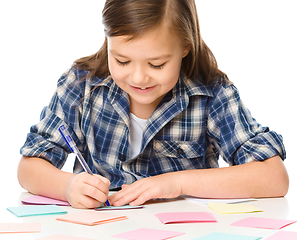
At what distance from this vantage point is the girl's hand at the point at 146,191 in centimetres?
86

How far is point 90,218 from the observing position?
0.72 metres

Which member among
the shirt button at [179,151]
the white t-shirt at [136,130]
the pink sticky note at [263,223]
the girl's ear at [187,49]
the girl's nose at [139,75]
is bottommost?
the pink sticky note at [263,223]

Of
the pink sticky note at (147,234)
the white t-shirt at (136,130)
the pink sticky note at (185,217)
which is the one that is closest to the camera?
the pink sticky note at (147,234)

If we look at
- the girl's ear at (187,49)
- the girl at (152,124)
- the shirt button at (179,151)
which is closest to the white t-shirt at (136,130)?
the girl at (152,124)

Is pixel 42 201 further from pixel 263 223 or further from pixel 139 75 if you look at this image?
pixel 263 223

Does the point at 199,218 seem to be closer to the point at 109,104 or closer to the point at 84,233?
the point at 84,233

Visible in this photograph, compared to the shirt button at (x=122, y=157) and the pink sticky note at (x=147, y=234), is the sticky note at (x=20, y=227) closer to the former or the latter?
the pink sticky note at (x=147, y=234)

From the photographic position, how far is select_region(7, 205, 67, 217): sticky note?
2.45ft

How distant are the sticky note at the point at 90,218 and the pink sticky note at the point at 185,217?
Result: 81mm

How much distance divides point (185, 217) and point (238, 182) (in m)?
0.30

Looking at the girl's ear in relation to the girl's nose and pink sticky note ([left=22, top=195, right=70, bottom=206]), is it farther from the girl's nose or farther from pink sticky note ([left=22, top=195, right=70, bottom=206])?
pink sticky note ([left=22, top=195, right=70, bottom=206])

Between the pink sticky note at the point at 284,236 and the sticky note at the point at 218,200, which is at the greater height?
the pink sticky note at the point at 284,236

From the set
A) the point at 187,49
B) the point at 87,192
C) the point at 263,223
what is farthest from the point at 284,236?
the point at 187,49

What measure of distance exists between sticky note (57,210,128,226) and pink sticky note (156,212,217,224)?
8 cm
